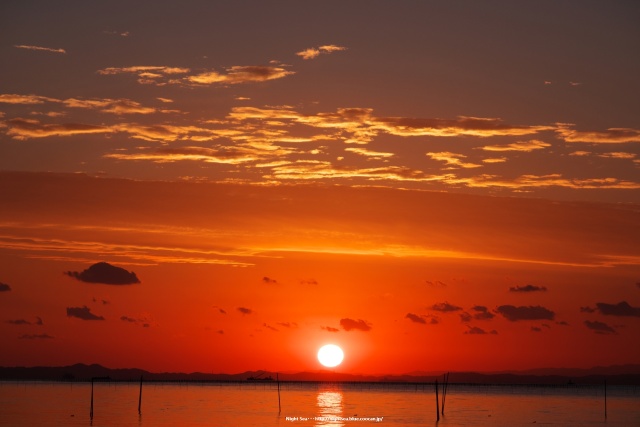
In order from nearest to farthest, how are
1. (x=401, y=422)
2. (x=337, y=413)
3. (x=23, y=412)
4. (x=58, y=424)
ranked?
(x=58, y=424) → (x=401, y=422) → (x=23, y=412) → (x=337, y=413)

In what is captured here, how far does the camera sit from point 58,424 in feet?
366

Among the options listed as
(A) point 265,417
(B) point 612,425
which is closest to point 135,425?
(A) point 265,417

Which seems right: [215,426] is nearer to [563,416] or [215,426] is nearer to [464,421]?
[464,421]

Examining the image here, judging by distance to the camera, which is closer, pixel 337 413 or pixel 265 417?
pixel 265 417

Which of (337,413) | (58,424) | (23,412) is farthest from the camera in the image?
(337,413)

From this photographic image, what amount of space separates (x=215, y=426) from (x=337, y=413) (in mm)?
39325

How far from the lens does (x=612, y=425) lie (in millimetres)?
128250

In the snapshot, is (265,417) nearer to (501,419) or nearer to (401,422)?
(401,422)

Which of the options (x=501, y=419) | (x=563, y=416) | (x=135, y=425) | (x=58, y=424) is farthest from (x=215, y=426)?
(x=563, y=416)

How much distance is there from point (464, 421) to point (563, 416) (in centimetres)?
2608

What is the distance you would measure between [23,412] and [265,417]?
3554 cm

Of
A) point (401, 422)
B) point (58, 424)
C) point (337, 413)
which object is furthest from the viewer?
point (337, 413)

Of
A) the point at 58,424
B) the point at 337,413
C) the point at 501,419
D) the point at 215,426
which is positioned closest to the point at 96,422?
the point at 58,424

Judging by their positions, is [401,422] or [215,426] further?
[401,422]
